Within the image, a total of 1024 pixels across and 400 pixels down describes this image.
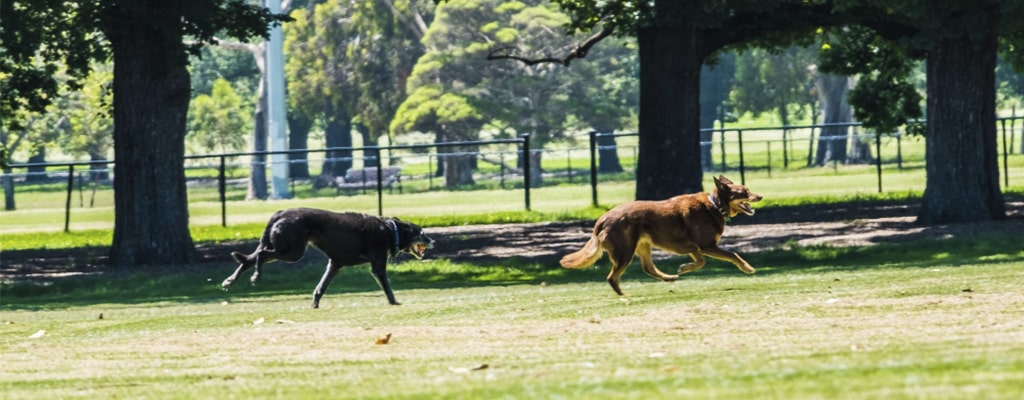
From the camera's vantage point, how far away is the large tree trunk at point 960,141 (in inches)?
1099

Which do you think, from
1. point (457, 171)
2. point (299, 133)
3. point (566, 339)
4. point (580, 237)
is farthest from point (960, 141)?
point (299, 133)

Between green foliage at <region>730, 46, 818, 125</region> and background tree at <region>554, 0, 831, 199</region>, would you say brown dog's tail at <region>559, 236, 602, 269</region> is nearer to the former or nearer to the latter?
background tree at <region>554, 0, 831, 199</region>

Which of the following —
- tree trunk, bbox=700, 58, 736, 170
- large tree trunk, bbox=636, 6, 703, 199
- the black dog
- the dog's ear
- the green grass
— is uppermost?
tree trunk, bbox=700, 58, 736, 170

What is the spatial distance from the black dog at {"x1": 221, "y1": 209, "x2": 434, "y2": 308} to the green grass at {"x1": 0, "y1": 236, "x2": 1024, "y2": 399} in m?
0.50

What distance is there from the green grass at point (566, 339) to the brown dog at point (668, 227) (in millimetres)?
437

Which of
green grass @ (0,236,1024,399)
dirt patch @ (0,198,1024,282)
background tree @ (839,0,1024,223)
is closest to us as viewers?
green grass @ (0,236,1024,399)

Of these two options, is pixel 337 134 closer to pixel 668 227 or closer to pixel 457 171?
pixel 457 171

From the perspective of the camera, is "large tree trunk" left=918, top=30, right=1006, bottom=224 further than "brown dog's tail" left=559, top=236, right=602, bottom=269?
Yes

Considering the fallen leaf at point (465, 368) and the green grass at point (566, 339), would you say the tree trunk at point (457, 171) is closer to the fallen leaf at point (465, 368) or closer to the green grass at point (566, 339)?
the green grass at point (566, 339)

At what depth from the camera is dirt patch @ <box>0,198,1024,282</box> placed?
86.3ft

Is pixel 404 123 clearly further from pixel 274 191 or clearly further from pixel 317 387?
pixel 317 387

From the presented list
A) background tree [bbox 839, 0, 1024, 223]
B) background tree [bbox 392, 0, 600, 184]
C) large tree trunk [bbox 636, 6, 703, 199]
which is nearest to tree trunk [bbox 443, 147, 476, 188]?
background tree [bbox 392, 0, 600, 184]

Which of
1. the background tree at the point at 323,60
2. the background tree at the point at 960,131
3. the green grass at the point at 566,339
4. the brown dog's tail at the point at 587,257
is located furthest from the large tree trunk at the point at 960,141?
the background tree at the point at 323,60

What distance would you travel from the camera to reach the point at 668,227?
17562mm
